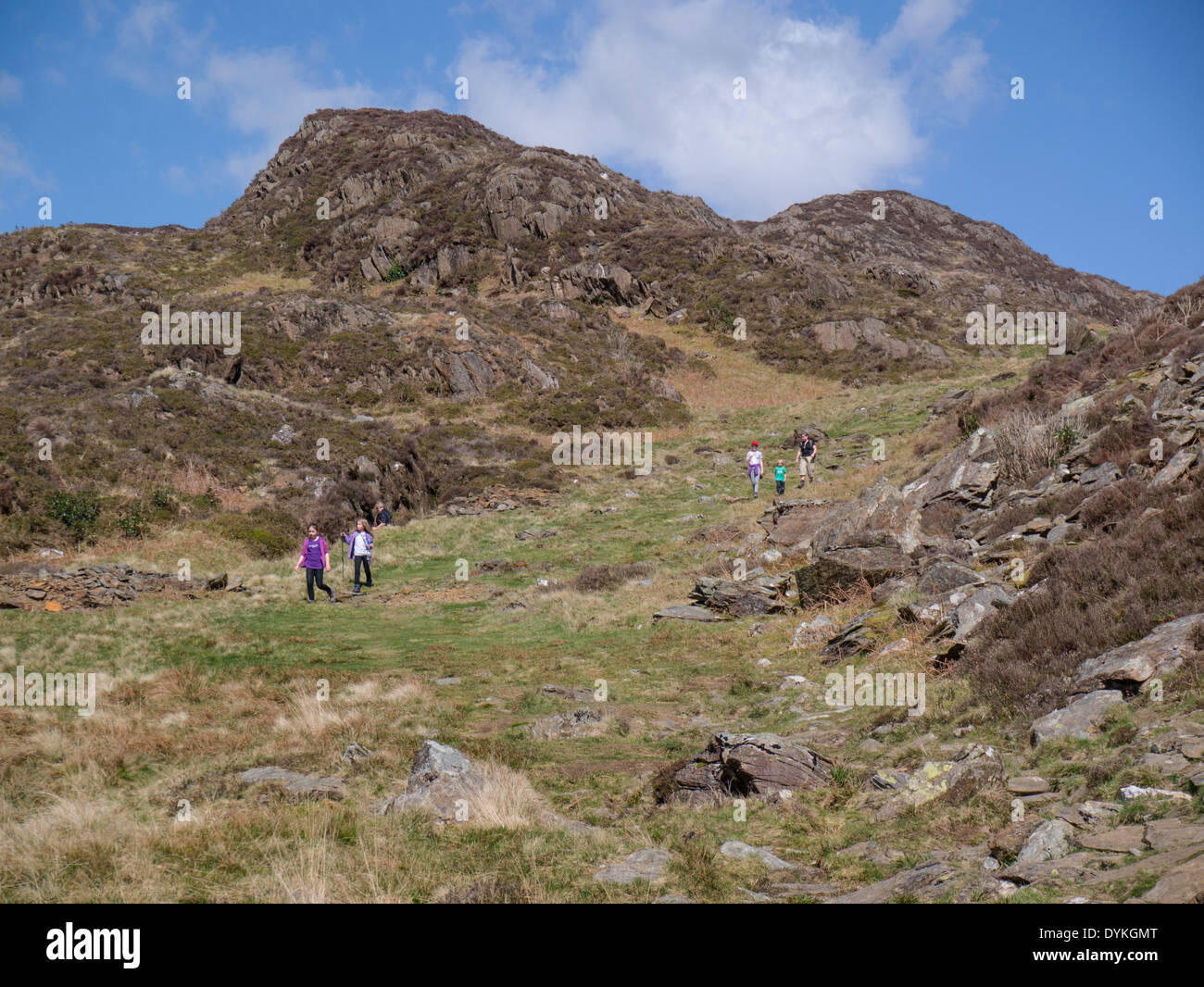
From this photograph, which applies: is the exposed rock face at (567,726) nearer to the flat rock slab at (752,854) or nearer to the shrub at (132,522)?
the flat rock slab at (752,854)

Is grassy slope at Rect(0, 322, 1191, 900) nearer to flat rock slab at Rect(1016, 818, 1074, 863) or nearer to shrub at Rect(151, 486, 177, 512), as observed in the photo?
flat rock slab at Rect(1016, 818, 1074, 863)

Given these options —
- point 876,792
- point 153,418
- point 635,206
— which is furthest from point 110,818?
point 635,206

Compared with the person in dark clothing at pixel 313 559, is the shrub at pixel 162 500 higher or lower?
higher

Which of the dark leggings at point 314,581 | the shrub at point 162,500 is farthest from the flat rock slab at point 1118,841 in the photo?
the shrub at point 162,500

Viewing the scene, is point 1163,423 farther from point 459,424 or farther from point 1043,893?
point 459,424

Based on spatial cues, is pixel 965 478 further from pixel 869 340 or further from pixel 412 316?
pixel 869 340

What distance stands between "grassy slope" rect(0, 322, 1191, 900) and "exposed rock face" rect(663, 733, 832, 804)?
29cm

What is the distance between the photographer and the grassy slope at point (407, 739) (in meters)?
5.59

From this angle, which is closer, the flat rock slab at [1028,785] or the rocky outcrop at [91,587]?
the flat rock slab at [1028,785]

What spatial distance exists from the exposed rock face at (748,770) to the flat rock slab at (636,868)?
1337mm

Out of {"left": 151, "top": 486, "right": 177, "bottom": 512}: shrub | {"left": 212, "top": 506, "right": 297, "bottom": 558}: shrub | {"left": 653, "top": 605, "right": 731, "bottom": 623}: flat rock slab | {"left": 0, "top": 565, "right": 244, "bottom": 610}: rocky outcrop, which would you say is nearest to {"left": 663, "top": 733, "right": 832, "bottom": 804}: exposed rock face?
{"left": 653, "top": 605, "right": 731, "bottom": 623}: flat rock slab

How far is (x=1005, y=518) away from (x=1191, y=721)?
29.1 feet

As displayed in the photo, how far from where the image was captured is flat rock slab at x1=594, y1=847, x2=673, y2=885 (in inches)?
221

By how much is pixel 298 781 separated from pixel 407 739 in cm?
162
